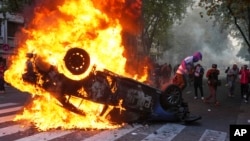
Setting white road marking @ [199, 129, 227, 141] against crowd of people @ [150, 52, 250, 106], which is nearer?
white road marking @ [199, 129, 227, 141]

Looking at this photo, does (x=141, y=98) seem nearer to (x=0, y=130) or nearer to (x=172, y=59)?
(x=0, y=130)

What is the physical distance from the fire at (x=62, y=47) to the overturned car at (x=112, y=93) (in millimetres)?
160

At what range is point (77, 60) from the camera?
938 centimetres

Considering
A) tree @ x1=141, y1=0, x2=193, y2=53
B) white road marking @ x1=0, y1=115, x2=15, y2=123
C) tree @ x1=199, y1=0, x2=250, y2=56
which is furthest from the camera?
tree @ x1=141, y1=0, x2=193, y2=53

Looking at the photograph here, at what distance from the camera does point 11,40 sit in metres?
36.7

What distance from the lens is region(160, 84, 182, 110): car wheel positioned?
35.1ft

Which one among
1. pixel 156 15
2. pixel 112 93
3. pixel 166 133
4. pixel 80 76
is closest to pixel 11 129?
pixel 80 76

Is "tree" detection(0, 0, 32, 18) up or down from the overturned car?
up

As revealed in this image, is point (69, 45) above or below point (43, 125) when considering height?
above

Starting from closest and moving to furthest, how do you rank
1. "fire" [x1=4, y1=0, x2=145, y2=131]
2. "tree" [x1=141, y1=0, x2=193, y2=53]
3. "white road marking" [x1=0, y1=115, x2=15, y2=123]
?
"fire" [x1=4, y1=0, x2=145, y2=131] < "white road marking" [x1=0, y1=115, x2=15, y2=123] < "tree" [x1=141, y1=0, x2=193, y2=53]

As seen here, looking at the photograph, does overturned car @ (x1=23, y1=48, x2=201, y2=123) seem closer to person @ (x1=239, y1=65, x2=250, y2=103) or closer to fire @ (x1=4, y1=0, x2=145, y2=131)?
fire @ (x1=4, y1=0, x2=145, y2=131)

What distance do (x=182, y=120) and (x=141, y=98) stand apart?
63.0 inches

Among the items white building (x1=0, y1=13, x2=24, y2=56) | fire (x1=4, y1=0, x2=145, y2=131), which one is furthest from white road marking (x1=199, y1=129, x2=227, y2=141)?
white building (x1=0, y1=13, x2=24, y2=56)

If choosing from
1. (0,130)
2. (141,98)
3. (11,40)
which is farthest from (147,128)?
(11,40)
